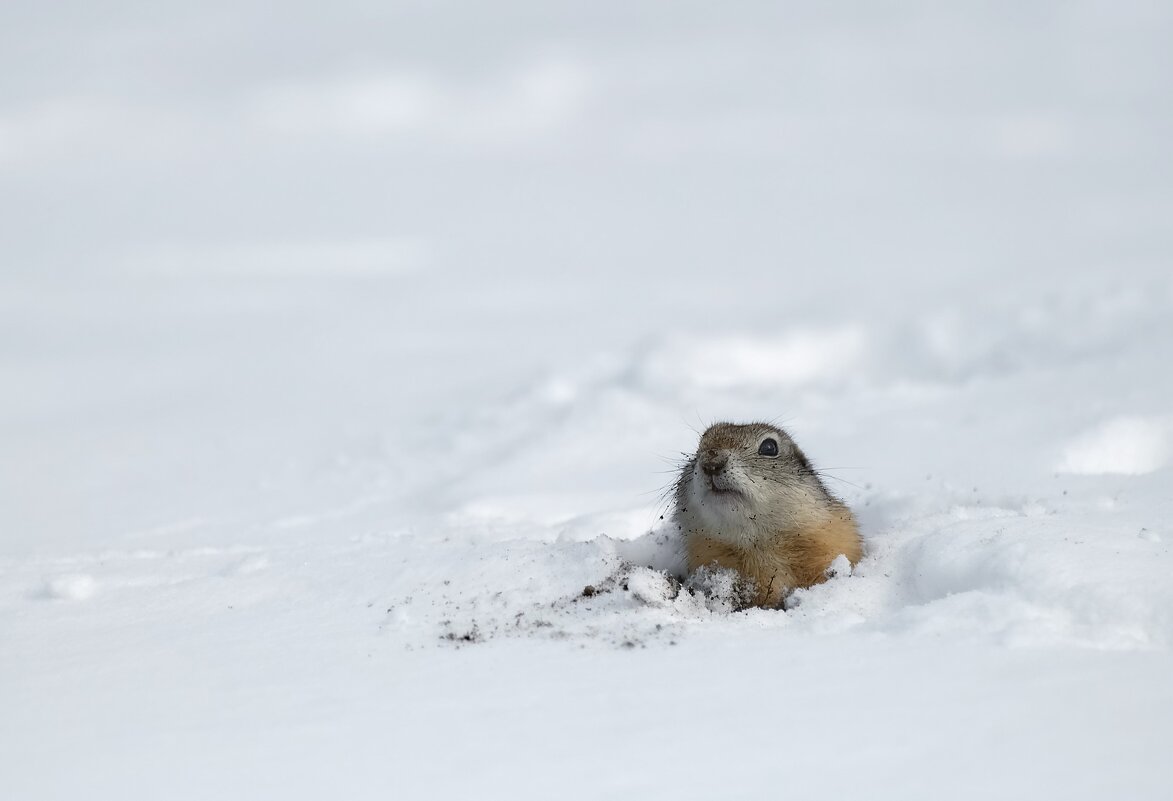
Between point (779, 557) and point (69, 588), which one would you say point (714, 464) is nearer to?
point (779, 557)

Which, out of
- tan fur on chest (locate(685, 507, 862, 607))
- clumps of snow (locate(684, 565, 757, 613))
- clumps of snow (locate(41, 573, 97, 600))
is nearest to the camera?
clumps of snow (locate(684, 565, 757, 613))

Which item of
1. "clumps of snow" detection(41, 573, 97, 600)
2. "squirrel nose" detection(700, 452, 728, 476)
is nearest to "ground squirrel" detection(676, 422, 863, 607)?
"squirrel nose" detection(700, 452, 728, 476)

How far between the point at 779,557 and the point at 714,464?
73cm

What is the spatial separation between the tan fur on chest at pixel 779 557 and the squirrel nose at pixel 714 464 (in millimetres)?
468

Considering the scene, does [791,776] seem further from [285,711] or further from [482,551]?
[482,551]

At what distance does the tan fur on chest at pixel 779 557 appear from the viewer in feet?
21.7

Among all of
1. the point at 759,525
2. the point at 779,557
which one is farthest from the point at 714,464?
the point at 779,557

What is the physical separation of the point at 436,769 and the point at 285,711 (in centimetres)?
101

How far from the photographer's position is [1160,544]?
5992 millimetres

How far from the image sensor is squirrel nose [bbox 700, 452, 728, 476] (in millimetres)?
6617

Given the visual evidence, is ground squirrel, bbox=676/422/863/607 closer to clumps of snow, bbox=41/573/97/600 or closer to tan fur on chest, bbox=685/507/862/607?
tan fur on chest, bbox=685/507/862/607

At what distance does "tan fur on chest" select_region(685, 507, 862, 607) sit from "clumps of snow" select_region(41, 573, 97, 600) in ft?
12.9

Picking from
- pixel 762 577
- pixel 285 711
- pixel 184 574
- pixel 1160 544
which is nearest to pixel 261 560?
pixel 184 574

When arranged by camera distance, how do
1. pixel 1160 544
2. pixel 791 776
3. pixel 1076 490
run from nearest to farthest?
pixel 791 776, pixel 1160 544, pixel 1076 490
